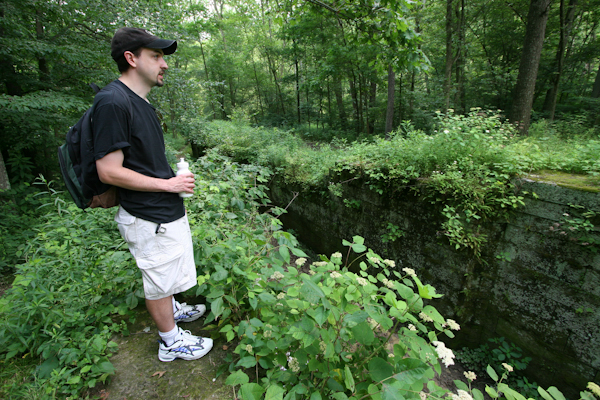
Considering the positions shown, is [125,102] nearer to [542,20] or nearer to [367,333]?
[367,333]

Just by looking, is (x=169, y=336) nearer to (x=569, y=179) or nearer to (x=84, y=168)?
(x=84, y=168)

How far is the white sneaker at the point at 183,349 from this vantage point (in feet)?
5.77

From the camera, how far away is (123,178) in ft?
4.53

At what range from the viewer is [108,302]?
6.67 ft

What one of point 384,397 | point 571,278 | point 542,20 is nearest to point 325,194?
point 571,278

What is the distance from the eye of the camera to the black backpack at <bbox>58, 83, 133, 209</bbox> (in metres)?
1.39

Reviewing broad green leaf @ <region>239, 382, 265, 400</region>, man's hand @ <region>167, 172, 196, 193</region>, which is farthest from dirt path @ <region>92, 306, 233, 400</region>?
man's hand @ <region>167, 172, 196, 193</region>

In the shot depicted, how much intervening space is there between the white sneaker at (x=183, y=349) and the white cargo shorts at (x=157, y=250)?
39 centimetres

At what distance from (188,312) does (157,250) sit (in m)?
0.80

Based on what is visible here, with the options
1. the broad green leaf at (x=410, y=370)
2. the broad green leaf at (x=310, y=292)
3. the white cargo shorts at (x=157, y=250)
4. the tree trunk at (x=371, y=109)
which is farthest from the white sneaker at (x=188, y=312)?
the tree trunk at (x=371, y=109)

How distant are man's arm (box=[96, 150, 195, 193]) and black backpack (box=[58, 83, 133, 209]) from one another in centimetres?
9

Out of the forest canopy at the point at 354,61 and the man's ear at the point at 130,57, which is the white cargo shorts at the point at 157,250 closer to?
the man's ear at the point at 130,57

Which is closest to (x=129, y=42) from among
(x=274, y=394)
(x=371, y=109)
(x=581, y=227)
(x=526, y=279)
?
(x=274, y=394)

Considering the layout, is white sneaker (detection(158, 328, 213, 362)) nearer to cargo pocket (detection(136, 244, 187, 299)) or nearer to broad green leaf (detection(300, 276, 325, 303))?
cargo pocket (detection(136, 244, 187, 299))
